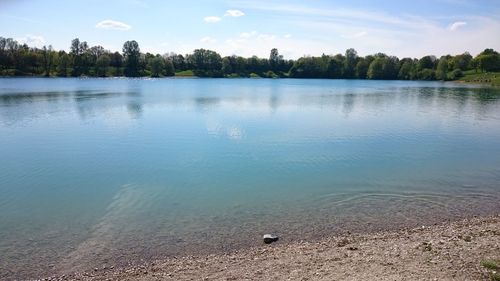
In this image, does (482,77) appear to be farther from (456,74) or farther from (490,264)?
(490,264)

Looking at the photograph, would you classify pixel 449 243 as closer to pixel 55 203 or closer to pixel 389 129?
pixel 55 203

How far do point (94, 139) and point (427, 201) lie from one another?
2935 centimetres

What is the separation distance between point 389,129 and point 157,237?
34.5m

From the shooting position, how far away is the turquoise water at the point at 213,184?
49.6ft

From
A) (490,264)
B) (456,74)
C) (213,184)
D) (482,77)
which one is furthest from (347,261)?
(456,74)

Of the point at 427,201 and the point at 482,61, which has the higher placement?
the point at 482,61

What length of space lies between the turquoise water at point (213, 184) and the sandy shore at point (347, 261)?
44.5 inches

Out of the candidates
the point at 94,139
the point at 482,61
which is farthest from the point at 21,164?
the point at 482,61

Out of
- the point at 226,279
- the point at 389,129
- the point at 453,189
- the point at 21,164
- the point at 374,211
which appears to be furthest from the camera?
the point at 389,129

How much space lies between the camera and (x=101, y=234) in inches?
608

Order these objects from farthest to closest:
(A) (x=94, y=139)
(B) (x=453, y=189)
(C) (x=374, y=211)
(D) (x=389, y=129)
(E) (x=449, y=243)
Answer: (D) (x=389, y=129) → (A) (x=94, y=139) → (B) (x=453, y=189) → (C) (x=374, y=211) → (E) (x=449, y=243)

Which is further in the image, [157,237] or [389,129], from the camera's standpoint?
[389,129]

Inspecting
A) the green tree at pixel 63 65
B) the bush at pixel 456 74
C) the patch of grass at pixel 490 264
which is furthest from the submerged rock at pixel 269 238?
the bush at pixel 456 74

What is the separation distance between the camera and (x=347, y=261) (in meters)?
12.2
